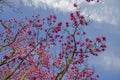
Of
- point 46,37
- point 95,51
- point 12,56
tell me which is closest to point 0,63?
point 12,56

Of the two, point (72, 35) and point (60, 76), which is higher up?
point (72, 35)

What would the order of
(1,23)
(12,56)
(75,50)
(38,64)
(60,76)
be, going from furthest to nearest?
1. (38,64)
2. (12,56)
3. (75,50)
4. (60,76)
5. (1,23)

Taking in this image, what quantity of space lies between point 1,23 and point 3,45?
7.11 m

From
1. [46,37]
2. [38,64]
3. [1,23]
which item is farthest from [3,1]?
[38,64]

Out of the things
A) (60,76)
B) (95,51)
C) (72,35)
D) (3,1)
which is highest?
(3,1)

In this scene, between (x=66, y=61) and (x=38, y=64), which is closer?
(x=66, y=61)

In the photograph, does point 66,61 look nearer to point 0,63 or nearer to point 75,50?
point 75,50

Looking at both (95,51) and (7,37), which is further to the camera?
(7,37)

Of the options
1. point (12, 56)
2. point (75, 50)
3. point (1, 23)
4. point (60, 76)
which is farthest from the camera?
point (12, 56)

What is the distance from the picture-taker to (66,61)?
747 inches

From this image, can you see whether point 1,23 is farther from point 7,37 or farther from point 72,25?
point 7,37

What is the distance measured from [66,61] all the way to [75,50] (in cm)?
98

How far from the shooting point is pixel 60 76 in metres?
17.3

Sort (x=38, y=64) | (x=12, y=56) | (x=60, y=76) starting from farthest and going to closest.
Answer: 1. (x=38, y=64)
2. (x=12, y=56)
3. (x=60, y=76)
